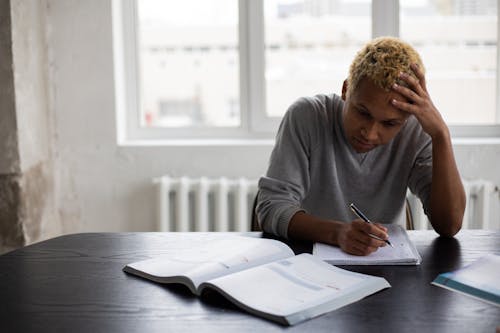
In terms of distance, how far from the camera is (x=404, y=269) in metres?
1.29

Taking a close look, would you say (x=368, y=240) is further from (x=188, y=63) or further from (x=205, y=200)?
(x=188, y=63)

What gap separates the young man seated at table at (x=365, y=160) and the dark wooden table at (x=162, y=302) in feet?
0.38

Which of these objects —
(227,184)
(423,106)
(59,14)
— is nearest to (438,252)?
(423,106)

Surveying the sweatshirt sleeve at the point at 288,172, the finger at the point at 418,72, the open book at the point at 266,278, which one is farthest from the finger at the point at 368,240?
the finger at the point at 418,72

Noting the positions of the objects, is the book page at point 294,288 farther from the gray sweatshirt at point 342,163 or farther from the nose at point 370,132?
the gray sweatshirt at point 342,163

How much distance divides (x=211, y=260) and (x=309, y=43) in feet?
6.31

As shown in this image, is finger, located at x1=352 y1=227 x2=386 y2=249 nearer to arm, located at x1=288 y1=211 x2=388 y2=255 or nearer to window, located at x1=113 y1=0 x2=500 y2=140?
arm, located at x1=288 y1=211 x2=388 y2=255

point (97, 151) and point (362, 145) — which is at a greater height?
point (362, 145)

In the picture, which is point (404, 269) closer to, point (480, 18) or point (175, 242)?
point (175, 242)

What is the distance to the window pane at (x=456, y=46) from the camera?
116 inches

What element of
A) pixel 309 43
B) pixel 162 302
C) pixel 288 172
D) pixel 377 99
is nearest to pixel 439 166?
pixel 377 99

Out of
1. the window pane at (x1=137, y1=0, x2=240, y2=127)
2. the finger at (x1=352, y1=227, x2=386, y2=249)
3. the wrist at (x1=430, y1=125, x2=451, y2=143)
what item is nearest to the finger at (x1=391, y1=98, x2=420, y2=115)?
the wrist at (x1=430, y1=125, x2=451, y2=143)

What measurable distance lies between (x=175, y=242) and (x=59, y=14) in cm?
175

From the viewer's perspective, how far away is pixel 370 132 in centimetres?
159
